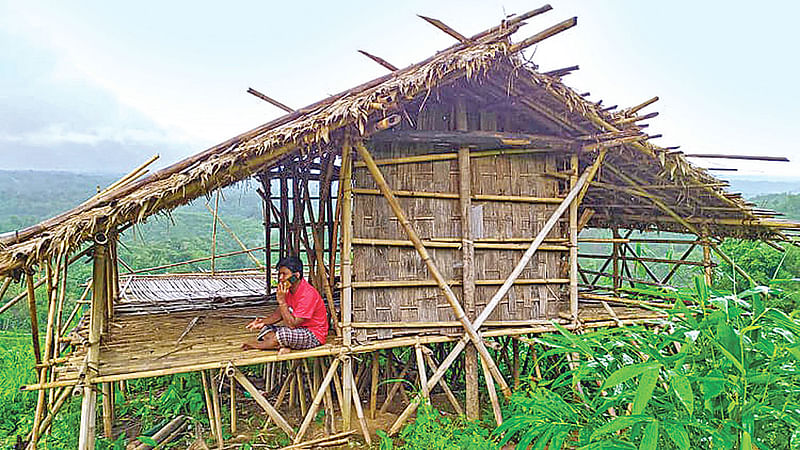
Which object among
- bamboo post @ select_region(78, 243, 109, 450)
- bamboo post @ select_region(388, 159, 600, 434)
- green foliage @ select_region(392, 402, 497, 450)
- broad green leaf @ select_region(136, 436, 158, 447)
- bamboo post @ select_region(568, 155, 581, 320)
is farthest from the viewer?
bamboo post @ select_region(568, 155, 581, 320)

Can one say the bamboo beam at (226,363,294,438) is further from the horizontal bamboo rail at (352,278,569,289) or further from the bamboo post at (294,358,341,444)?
the horizontal bamboo rail at (352,278,569,289)

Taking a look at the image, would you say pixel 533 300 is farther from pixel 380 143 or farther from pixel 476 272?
pixel 380 143

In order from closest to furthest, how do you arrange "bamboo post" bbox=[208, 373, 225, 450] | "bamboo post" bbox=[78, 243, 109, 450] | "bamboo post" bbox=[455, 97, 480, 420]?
"bamboo post" bbox=[78, 243, 109, 450] < "bamboo post" bbox=[208, 373, 225, 450] < "bamboo post" bbox=[455, 97, 480, 420]

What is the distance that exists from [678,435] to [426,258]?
156 inches

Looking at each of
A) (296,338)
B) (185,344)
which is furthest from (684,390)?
(185,344)

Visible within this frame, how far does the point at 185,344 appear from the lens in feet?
16.1

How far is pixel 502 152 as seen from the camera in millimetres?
5441

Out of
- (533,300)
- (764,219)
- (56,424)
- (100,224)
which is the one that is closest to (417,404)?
(533,300)

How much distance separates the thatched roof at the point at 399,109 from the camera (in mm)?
3707

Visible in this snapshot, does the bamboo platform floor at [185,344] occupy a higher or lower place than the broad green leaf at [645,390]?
lower

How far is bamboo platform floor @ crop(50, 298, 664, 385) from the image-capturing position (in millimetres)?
4203

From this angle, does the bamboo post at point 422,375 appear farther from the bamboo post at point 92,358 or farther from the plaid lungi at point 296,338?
the bamboo post at point 92,358

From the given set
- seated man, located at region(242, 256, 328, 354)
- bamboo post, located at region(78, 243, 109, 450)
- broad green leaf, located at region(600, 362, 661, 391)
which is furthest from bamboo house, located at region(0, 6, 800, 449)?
broad green leaf, located at region(600, 362, 661, 391)

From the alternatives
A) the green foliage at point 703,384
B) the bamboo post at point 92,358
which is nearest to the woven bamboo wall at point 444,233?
the bamboo post at point 92,358
